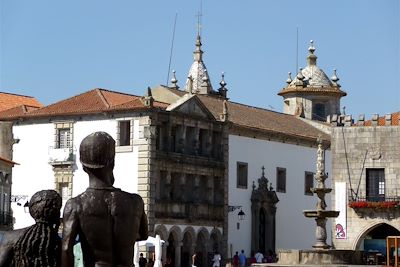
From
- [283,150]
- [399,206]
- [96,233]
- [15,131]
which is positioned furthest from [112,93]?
[96,233]

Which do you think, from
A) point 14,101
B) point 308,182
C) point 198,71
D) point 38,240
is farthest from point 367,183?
point 38,240

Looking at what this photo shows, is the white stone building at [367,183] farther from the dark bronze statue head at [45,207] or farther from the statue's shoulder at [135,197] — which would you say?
the dark bronze statue head at [45,207]

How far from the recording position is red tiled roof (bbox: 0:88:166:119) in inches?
2044

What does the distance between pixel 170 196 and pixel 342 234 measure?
31.1 feet

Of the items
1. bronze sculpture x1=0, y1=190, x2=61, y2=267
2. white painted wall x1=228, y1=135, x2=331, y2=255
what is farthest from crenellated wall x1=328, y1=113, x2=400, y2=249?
bronze sculpture x1=0, y1=190, x2=61, y2=267

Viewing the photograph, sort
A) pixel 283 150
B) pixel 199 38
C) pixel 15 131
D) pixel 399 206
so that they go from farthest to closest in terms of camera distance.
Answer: pixel 199 38, pixel 283 150, pixel 15 131, pixel 399 206

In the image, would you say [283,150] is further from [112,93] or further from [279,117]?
[112,93]

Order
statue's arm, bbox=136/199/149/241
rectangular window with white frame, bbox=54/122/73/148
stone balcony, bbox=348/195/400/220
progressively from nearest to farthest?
statue's arm, bbox=136/199/149/241 < stone balcony, bbox=348/195/400/220 < rectangular window with white frame, bbox=54/122/73/148

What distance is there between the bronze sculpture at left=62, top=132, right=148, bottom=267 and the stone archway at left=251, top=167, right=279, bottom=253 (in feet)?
170

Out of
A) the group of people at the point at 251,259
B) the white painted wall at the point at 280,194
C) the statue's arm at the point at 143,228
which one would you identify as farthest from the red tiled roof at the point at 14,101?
the statue's arm at the point at 143,228

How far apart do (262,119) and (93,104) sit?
12.4 m

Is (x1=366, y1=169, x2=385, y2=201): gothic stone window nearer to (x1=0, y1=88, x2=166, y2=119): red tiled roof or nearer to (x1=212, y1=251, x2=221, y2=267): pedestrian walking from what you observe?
(x1=212, y1=251, x2=221, y2=267): pedestrian walking

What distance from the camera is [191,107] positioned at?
5466 centimetres

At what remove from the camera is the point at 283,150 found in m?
61.2
